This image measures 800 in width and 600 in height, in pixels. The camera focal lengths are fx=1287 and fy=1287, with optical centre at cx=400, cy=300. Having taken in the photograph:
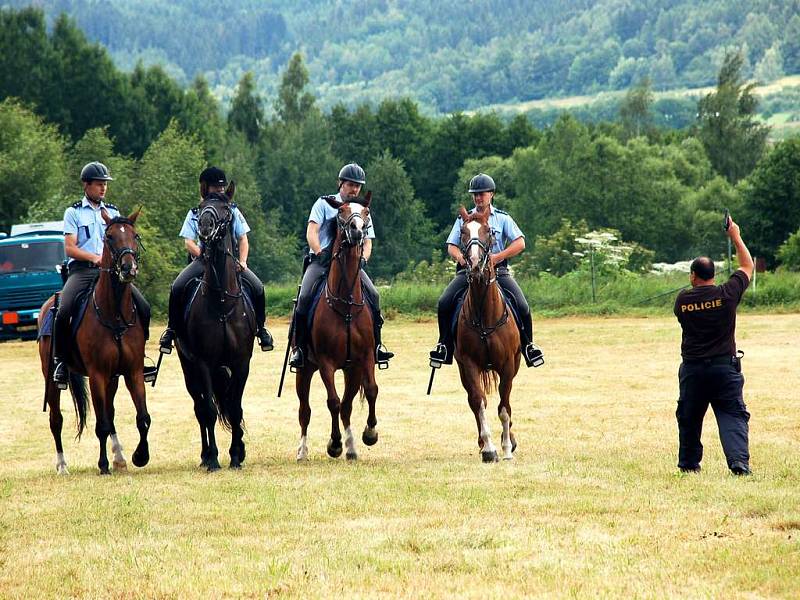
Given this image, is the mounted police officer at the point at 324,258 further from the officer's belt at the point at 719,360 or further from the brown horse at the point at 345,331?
the officer's belt at the point at 719,360

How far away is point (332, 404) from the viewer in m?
14.2

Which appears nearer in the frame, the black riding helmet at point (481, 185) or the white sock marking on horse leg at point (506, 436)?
the white sock marking on horse leg at point (506, 436)

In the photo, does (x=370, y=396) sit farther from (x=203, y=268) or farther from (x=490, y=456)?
(x=203, y=268)

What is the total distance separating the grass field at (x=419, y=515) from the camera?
7.77 m

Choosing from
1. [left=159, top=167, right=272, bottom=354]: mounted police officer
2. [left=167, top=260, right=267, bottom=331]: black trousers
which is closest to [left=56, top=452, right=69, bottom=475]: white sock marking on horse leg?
[left=159, top=167, right=272, bottom=354]: mounted police officer

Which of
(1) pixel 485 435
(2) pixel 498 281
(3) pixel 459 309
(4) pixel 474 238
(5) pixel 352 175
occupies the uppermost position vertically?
(5) pixel 352 175

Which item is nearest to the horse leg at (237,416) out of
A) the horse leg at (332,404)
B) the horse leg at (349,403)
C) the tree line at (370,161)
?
the horse leg at (332,404)

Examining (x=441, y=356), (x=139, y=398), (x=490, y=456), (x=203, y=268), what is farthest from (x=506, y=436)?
(x=139, y=398)

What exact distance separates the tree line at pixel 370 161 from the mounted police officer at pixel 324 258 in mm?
29291

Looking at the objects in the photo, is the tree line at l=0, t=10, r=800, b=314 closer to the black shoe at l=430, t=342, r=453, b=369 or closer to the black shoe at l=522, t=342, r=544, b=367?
the black shoe at l=430, t=342, r=453, b=369

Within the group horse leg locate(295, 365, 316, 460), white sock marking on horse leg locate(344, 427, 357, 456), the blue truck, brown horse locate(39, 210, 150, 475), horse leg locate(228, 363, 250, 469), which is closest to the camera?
brown horse locate(39, 210, 150, 475)

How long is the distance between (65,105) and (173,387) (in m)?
60.7

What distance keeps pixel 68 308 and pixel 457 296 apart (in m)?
4.27

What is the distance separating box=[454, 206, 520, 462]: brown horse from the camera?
537 inches
